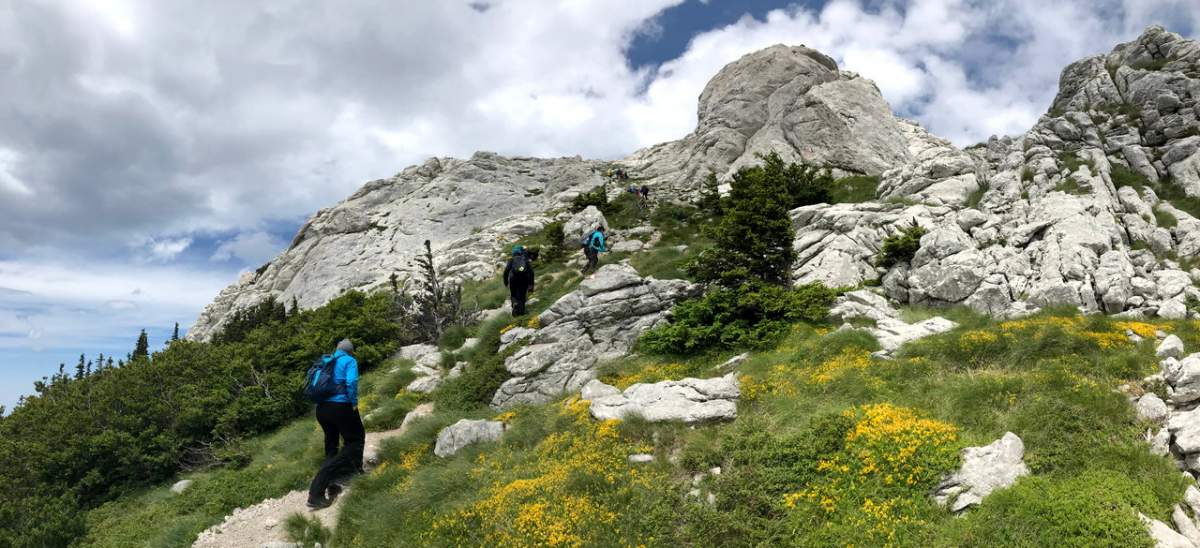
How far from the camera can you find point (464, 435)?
1180cm

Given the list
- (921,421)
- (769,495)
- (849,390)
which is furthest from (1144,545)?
(849,390)

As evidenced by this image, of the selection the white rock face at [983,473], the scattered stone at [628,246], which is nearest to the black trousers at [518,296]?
the scattered stone at [628,246]

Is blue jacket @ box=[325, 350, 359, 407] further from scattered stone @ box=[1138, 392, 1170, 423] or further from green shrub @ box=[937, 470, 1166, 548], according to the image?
scattered stone @ box=[1138, 392, 1170, 423]

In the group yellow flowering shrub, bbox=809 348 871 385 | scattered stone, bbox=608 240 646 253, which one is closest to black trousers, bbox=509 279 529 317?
scattered stone, bbox=608 240 646 253

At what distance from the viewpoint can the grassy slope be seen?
21.2 feet

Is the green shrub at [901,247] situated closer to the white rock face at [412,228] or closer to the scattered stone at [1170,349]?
the scattered stone at [1170,349]

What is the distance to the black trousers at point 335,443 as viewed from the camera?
10.9 meters

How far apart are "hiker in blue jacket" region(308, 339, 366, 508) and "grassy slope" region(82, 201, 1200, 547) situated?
715 mm

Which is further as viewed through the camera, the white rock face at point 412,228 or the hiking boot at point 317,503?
the white rock face at point 412,228

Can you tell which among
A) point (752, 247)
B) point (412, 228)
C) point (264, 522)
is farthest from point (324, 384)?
point (412, 228)

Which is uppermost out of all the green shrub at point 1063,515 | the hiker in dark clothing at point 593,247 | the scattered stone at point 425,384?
the hiker in dark clothing at point 593,247

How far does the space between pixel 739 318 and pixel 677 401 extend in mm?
5130

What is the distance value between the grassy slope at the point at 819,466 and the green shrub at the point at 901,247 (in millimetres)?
5525

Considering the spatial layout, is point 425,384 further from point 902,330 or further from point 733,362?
point 902,330
